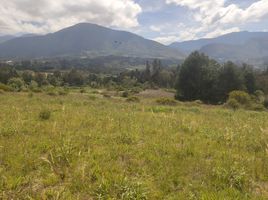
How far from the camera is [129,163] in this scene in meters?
6.71

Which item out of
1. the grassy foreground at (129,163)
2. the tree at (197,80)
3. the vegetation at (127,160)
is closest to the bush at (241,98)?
the tree at (197,80)

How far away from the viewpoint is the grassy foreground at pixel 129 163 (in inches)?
211

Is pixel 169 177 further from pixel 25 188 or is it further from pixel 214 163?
pixel 25 188

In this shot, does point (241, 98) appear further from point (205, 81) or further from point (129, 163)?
point (129, 163)

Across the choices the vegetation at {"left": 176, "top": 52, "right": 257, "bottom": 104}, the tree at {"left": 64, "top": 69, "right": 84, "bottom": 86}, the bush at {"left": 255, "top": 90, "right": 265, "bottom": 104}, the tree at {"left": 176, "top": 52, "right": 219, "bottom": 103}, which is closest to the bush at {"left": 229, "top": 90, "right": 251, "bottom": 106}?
the bush at {"left": 255, "top": 90, "right": 265, "bottom": 104}

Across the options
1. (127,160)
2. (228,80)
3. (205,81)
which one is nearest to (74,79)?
(205,81)

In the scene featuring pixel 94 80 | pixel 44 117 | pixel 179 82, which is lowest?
pixel 94 80

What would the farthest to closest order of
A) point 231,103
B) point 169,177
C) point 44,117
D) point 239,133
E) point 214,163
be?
point 231,103 → point 44,117 → point 239,133 → point 214,163 → point 169,177

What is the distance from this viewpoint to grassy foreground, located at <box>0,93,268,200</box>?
536 centimetres

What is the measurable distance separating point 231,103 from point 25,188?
113 ft

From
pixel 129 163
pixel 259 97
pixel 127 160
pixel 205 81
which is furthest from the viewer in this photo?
pixel 259 97

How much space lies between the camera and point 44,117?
38.5ft

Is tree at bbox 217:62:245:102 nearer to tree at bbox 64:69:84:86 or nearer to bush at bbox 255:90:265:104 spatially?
bush at bbox 255:90:265:104

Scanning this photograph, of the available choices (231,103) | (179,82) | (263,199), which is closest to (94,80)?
(179,82)
